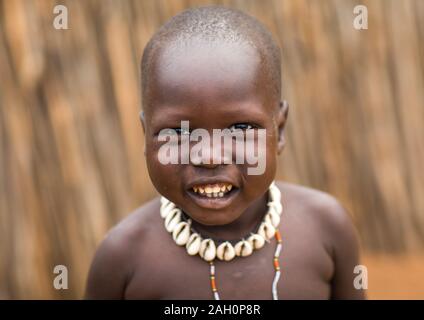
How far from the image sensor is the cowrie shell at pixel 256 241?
1.98 metres

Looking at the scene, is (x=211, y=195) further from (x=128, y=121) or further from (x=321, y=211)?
(x=128, y=121)

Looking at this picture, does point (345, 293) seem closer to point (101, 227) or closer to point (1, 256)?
point (101, 227)

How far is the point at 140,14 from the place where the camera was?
3332 mm

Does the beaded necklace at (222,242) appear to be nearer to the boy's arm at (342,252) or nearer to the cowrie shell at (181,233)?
the cowrie shell at (181,233)

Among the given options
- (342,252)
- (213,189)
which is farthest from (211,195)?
(342,252)

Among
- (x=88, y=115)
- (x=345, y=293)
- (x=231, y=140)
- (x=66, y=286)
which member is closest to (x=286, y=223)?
Result: (x=345, y=293)

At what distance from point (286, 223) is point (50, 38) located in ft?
5.49

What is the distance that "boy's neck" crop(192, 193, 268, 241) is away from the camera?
6.55 ft

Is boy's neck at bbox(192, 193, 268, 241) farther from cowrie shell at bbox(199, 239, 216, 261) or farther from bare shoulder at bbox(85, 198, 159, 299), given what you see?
bare shoulder at bbox(85, 198, 159, 299)

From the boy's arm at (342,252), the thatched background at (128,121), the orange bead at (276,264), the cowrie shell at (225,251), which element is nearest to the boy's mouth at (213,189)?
the cowrie shell at (225,251)

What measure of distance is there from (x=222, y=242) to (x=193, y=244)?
0.29 ft

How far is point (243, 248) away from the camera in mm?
1971

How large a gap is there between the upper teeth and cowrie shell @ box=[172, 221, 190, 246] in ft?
0.90

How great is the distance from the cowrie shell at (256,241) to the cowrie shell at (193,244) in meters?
0.15
